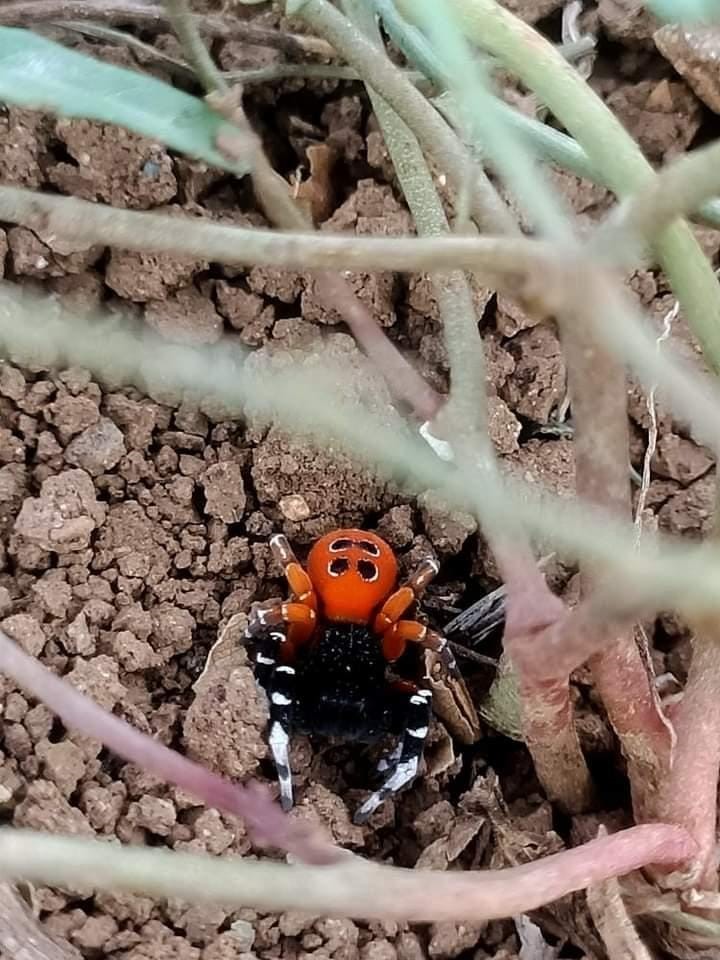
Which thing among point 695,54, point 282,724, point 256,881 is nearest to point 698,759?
point 282,724

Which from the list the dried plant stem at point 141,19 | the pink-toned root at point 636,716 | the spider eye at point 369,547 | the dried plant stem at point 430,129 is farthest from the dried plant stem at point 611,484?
the dried plant stem at point 141,19

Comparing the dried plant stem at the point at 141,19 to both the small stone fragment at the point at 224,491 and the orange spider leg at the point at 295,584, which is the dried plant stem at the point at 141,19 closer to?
the small stone fragment at the point at 224,491

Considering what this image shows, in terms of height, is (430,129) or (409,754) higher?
(430,129)

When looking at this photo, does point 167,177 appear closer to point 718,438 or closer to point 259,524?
point 259,524

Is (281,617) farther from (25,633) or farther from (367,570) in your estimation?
(25,633)

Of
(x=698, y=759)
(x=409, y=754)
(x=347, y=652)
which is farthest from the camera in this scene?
(x=347, y=652)

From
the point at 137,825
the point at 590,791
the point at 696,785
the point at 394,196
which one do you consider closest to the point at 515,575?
the point at 696,785
